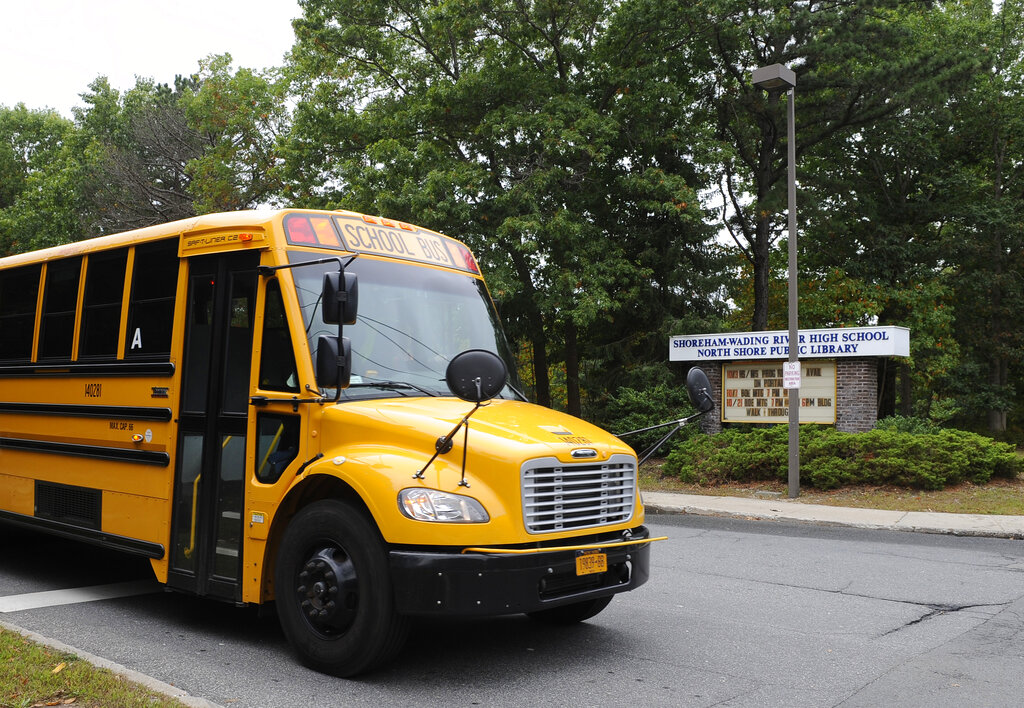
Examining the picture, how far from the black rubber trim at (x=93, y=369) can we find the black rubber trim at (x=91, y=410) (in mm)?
259

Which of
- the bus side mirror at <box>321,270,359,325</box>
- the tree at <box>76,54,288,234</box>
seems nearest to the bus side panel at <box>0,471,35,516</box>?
the bus side mirror at <box>321,270,359,325</box>

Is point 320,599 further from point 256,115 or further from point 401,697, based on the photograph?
point 256,115

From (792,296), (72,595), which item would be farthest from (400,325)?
(792,296)

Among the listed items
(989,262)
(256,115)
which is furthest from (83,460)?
(989,262)

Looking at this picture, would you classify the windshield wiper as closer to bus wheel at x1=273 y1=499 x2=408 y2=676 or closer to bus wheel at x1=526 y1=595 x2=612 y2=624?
bus wheel at x1=273 y1=499 x2=408 y2=676

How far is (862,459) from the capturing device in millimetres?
16266

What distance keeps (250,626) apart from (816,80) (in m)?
20.9

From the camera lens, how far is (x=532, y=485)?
507cm

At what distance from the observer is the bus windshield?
5.75 metres

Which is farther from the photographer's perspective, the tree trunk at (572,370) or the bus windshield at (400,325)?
the tree trunk at (572,370)

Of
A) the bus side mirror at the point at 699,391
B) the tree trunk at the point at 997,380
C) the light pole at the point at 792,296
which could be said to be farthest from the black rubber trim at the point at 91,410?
the tree trunk at the point at 997,380

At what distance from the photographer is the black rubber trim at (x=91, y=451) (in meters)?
6.47

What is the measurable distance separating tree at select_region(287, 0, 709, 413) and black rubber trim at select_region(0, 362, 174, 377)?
12.1 meters

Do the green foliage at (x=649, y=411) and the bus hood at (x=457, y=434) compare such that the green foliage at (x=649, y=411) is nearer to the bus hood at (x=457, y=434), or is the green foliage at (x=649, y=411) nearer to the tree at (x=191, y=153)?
the tree at (x=191, y=153)
